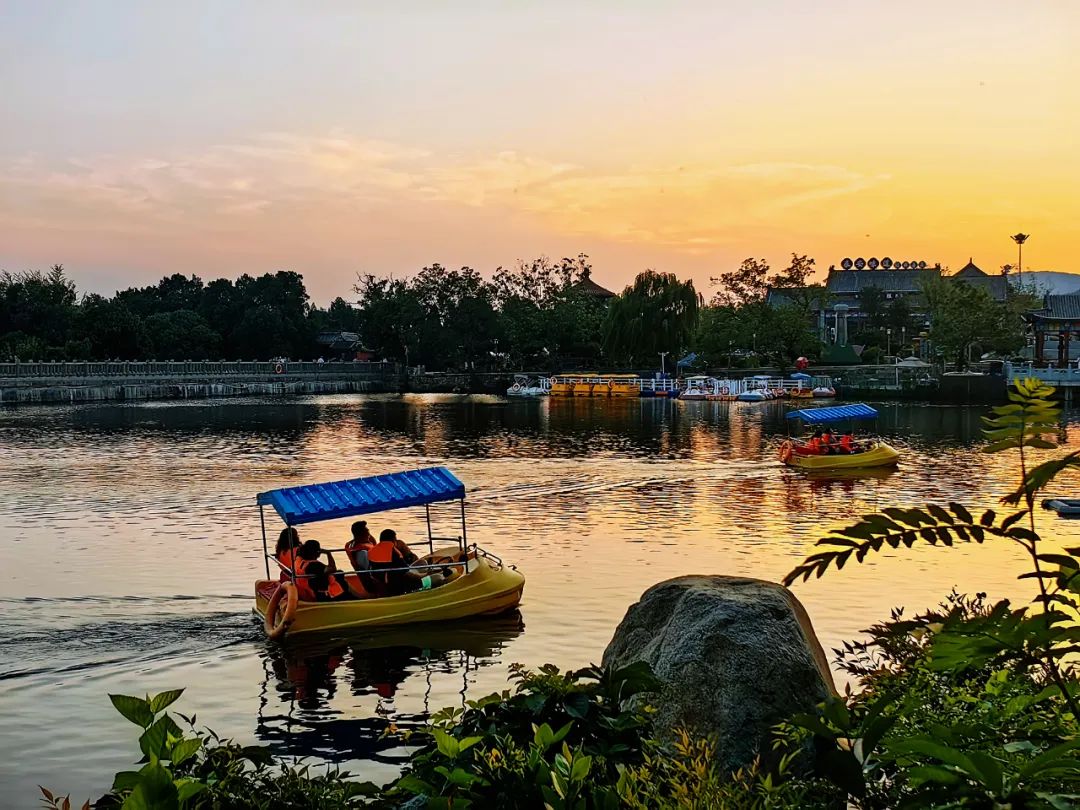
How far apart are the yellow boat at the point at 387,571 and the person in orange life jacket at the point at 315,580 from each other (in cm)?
21

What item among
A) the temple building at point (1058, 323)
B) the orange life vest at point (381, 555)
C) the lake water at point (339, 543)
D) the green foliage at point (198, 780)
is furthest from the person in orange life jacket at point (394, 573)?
the temple building at point (1058, 323)

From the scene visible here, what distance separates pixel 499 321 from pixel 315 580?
121 metres

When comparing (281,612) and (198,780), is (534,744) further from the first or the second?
(281,612)

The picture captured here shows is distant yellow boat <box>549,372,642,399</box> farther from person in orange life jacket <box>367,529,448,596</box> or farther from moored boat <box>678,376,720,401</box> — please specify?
person in orange life jacket <box>367,529,448,596</box>

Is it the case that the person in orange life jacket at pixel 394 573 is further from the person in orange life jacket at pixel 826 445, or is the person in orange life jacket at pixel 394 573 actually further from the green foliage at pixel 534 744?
the person in orange life jacket at pixel 826 445

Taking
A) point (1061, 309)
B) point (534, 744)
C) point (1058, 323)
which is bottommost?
point (534, 744)

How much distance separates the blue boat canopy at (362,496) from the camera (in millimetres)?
19734

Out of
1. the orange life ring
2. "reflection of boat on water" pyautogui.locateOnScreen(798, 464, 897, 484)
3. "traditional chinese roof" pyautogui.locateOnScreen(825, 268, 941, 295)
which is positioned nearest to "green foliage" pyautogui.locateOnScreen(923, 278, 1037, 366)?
"traditional chinese roof" pyautogui.locateOnScreen(825, 268, 941, 295)

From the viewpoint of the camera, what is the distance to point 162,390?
111 meters

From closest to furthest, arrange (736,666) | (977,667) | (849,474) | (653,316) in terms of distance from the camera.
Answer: (977,667) < (736,666) < (849,474) < (653,316)

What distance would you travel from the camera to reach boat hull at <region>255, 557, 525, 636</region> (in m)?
18.6

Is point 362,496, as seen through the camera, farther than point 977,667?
Yes

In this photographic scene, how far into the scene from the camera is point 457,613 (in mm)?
19734

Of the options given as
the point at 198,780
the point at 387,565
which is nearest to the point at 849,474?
the point at 387,565
